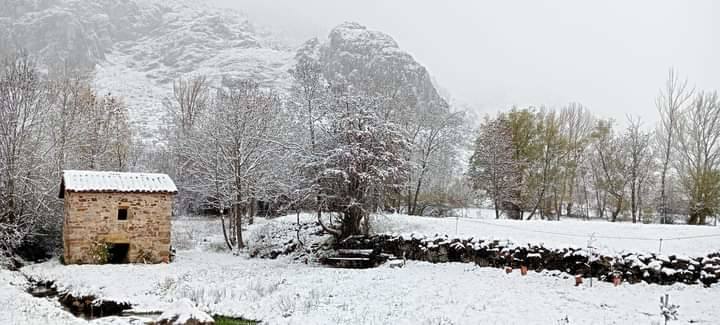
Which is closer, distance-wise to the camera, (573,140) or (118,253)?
(118,253)

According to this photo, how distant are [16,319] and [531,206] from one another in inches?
1128

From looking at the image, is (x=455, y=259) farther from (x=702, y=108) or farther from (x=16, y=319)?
(x=702, y=108)

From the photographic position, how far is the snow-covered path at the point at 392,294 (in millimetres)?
11781

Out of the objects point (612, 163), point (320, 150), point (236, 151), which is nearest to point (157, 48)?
point (236, 151)

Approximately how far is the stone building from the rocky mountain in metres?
48.0

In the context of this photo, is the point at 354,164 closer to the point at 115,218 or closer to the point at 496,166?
the point at 115,218

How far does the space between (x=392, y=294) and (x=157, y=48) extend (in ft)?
407

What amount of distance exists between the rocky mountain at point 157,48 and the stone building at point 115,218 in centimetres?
4801

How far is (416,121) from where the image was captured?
31422 millimetres

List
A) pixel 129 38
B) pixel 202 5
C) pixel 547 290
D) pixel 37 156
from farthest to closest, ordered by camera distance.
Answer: pixel 202 5 → pixel 129 38 → pixel 37 156 → pixel 547 290

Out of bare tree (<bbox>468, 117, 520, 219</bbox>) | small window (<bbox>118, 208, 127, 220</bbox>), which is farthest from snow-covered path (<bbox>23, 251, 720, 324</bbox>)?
bare tree (<bbox>468, 117, 520, 219</bbox>)

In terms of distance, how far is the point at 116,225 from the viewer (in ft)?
70.1

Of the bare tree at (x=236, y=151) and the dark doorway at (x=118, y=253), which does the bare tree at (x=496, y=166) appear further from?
the dark doorway at (x=118, y=253)

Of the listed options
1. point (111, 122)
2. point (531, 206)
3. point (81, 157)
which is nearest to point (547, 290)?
point (531, 206)
